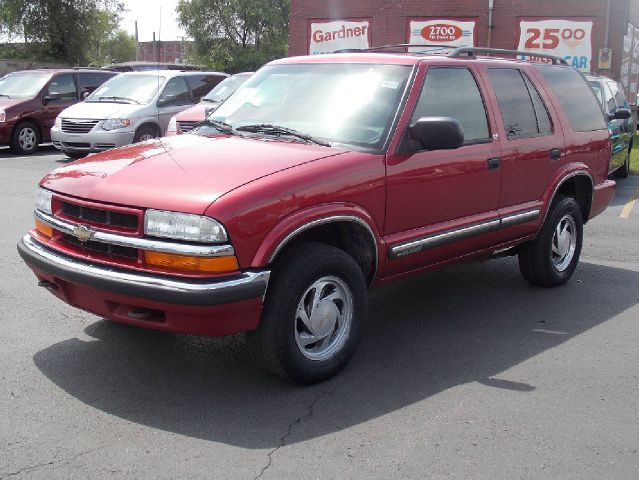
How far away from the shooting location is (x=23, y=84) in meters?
16.3

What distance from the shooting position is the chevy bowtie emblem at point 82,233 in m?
4.04

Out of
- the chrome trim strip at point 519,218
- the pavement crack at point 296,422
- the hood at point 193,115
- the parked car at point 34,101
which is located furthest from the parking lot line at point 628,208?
the parked car at point 34,101

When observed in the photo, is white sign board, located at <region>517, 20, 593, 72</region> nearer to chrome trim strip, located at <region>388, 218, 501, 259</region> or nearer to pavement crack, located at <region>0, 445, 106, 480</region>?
chrome trim strip, located at <region>388, 218, 501, 259</region>

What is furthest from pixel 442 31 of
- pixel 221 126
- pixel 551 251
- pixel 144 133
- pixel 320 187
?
pixel 320 187

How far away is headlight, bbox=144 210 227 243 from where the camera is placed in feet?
12.3

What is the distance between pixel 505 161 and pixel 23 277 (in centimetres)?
393

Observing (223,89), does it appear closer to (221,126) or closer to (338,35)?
(221,126)

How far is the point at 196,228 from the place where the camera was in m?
3.75

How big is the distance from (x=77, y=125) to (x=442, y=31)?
14.6m

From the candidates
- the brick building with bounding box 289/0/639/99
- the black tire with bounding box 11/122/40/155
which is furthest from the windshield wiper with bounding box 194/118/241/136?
the brick building with bounding box 289/0/639/99

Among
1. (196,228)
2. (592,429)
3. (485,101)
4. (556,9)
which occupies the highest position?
(556,9)

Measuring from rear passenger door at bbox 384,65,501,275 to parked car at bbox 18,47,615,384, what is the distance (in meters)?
0.01

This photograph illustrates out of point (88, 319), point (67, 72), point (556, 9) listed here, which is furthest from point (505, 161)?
point (556, 9)

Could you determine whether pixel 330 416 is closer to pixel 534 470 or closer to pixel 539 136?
pixel 534 470
